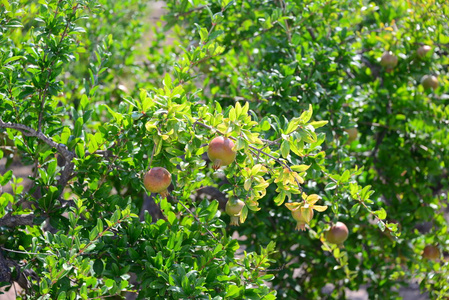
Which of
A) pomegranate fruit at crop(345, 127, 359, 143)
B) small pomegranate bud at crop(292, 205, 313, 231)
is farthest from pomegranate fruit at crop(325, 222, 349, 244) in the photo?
small pomegranate bud at crop(292, 205, 313, 231)

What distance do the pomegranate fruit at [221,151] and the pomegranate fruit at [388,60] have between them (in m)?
1.86

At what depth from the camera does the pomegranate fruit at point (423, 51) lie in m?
3.02

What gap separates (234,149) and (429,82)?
2.05 metres

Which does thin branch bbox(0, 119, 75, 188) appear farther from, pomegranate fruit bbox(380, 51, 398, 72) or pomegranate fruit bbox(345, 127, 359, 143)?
pomegranate fruit bbox(380, 51, 398, 72)

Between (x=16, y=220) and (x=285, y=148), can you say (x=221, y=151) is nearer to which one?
(x=285, y=148)

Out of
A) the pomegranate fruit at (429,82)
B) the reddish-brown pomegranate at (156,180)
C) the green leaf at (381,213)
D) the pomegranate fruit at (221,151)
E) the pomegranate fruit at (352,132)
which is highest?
the pomegranate fruit at (221,151)

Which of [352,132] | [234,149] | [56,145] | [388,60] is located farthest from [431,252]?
[56,145]

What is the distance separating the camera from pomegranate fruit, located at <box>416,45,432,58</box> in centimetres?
302

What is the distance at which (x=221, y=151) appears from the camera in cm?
149

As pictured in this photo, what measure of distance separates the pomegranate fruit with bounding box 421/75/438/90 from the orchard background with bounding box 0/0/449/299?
0.02 metres

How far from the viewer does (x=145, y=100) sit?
169 centimetres

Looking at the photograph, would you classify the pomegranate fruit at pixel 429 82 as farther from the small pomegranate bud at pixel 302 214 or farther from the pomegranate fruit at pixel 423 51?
the small pomegranate bud at pixel 302 214

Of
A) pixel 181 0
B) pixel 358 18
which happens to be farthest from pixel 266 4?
pixel 358 18

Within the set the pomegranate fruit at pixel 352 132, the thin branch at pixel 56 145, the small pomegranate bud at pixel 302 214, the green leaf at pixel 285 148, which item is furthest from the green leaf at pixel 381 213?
the thin branch at pixel 56 145
